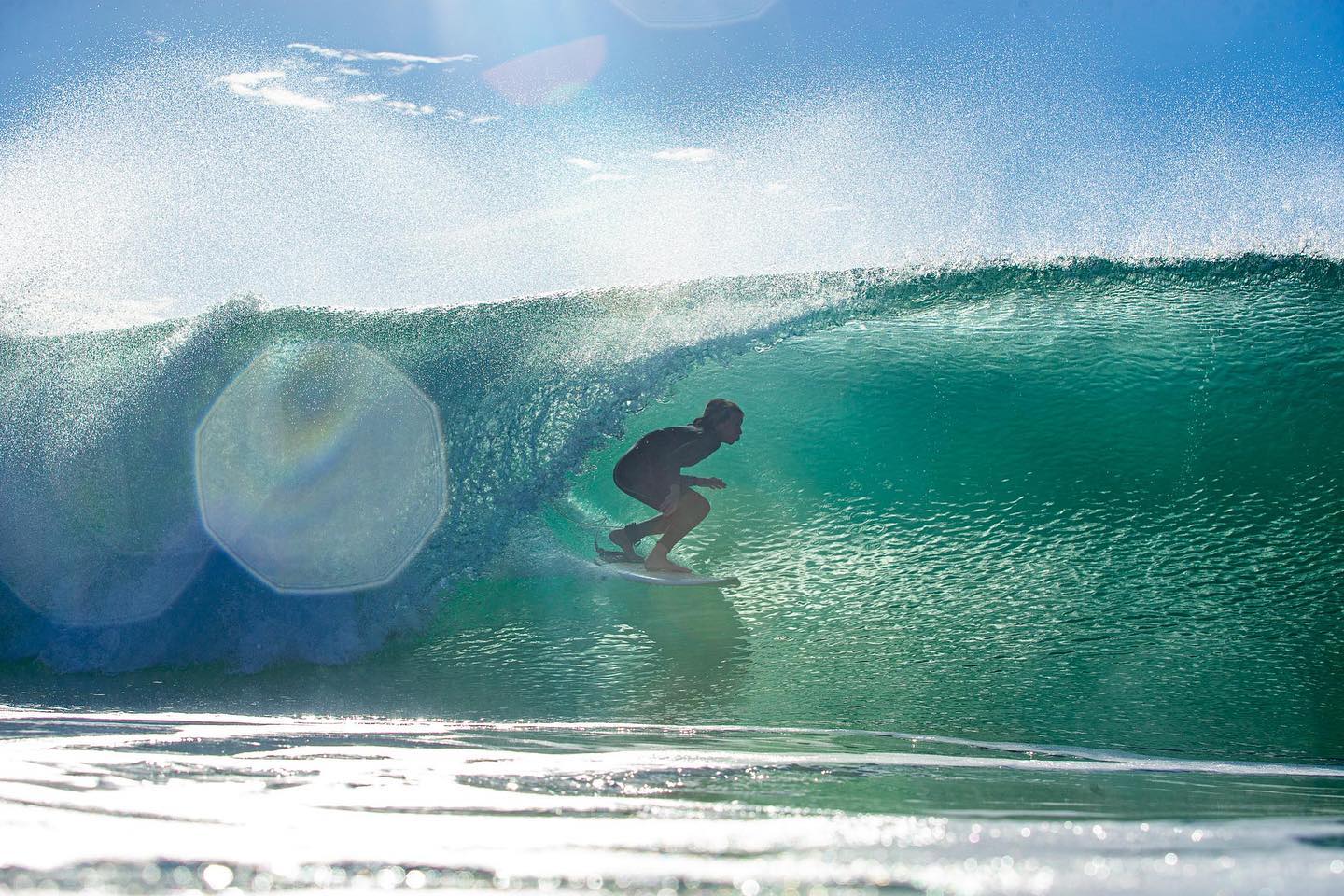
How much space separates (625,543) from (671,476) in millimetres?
426

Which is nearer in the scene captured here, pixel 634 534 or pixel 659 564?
pixel 659 564

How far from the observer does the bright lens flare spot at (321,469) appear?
580cm

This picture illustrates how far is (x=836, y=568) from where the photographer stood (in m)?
4.91

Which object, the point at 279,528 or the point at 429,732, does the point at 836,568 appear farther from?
the point at 279,528

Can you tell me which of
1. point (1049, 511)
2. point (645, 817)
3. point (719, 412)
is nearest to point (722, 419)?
point (719, 412)

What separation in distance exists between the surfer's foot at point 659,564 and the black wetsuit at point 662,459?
223 millimetres

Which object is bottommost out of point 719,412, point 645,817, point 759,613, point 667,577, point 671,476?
point 759,613

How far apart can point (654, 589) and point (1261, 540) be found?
277 centimetres

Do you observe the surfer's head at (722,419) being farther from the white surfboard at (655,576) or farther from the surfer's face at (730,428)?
the white surfboard at (655,576)

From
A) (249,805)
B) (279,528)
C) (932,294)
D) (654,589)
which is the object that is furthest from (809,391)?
(249,805)

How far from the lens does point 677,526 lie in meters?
4.91

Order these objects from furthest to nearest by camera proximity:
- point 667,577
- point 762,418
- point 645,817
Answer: point 762,418, point 667,577, point 645,817

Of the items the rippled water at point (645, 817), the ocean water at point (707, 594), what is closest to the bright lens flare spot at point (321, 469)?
the ocean water at point (707, 594)

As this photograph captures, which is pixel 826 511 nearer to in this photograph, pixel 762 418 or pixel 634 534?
pixel 762 418
